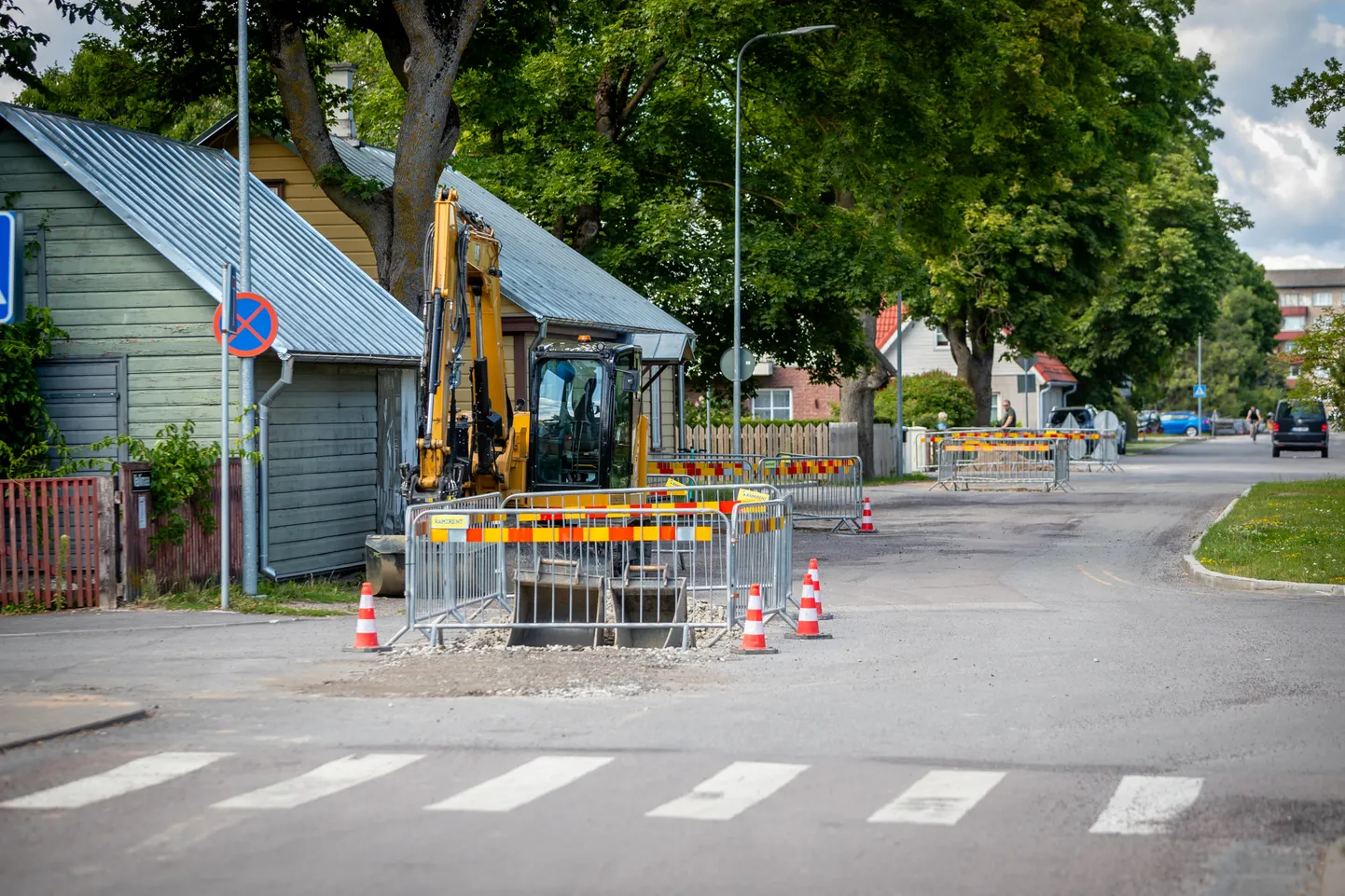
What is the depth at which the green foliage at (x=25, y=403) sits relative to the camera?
17.8 m

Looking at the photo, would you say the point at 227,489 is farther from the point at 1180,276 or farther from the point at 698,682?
the point at 1180,276

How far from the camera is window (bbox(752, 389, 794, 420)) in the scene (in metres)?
68.4

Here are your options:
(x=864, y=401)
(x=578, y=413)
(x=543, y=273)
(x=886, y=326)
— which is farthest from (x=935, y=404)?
(x=578, y=413)

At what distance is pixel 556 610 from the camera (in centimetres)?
1378

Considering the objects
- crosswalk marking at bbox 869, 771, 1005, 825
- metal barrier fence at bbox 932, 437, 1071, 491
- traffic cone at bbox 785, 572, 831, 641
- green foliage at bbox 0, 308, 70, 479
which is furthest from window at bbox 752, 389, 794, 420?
crosswalk marking at bbox 869, 771, 1005, 825

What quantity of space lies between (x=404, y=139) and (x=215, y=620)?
933 centimetres

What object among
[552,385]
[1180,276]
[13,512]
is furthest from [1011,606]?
[1180,276]

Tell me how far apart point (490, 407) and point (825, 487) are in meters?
11.1

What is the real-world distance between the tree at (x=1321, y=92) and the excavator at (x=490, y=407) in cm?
1440

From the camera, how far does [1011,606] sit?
16.2 metres

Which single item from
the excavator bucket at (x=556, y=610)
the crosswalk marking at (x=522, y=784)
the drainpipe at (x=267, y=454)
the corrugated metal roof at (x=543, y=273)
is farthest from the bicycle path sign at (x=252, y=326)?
the corrugated metal roof at (x=543, y=273)

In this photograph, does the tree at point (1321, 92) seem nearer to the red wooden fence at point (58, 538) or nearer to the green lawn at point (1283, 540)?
the green lawn at point (1283, 540)

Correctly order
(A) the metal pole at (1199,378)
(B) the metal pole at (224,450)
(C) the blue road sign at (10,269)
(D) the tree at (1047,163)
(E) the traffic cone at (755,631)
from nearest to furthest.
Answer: (C) the blue road sign at (10,269) → (E) the traffic cone at (755,631) → (B) the metal pole at (224,450) → (D) the tree at (1047,163) → (A) the metal pole at (1199,378)

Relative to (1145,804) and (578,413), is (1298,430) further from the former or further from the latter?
(1145,804)
